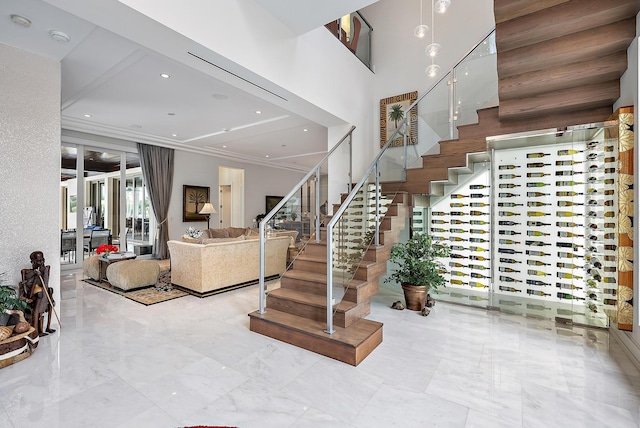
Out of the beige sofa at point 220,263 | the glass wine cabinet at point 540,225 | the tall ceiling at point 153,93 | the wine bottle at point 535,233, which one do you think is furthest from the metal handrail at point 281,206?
the wine bottle at point 535,233

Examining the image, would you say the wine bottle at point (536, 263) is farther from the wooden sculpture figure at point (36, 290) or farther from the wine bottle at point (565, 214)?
the wooden sculpture figure at point (36, 290)

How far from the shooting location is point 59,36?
2838mm

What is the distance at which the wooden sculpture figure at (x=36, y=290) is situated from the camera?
9.16 feet

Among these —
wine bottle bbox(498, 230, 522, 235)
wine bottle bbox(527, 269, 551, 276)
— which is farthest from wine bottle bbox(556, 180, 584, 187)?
wine bottle bbox(527, 269, 551, 276)

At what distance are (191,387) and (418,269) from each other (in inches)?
112

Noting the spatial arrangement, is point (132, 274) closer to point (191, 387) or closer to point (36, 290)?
point (36, 290)

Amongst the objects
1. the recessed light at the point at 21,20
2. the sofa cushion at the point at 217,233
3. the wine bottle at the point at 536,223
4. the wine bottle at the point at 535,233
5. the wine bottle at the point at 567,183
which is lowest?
the sofa cushion at the point at 217,233

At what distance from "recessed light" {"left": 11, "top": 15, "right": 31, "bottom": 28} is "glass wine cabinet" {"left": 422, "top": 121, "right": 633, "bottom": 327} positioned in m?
4.84

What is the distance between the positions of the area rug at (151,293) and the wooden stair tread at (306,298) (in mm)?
1867

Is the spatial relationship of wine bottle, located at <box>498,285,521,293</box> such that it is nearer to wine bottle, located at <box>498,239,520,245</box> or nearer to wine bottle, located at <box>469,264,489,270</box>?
wine bottle, located at <box>469,264,489,270</box>

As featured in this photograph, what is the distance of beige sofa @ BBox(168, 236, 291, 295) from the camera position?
4352mm

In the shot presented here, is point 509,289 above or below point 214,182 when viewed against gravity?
below

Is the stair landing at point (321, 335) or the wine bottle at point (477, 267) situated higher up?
the wine bottle at point (477, 267)

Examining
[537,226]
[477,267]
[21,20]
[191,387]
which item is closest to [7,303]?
[191,387]
